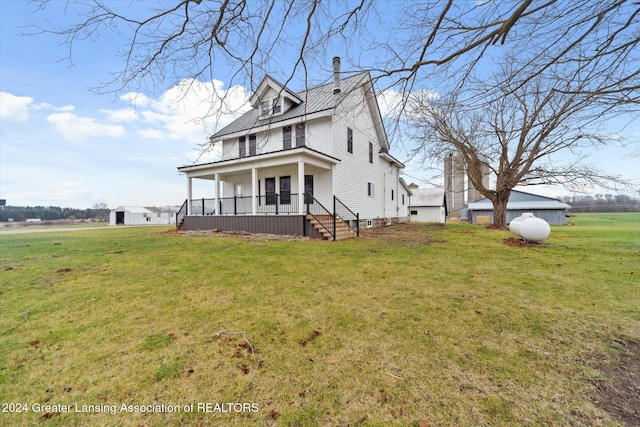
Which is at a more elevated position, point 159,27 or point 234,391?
point 159,27

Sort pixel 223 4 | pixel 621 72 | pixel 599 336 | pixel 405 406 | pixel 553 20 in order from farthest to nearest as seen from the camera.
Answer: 1. pixel 621 72
2. pixel 553 20
3. pixel 223 4
4. pixel 599 336
5. pixel 405 406

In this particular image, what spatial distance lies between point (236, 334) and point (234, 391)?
850mm

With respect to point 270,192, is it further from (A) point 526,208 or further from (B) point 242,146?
(A) point 526,208

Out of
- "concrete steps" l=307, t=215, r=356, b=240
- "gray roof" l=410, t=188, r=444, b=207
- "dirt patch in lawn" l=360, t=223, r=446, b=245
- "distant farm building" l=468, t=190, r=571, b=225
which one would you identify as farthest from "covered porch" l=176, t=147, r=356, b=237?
"distant farm building" l=468, t=190, r=571, b=225

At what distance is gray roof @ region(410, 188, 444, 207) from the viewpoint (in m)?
31.5

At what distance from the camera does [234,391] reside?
1.82 m

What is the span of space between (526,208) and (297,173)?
27310 mm

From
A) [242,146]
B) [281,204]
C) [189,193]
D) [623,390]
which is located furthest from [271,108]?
[189,193]

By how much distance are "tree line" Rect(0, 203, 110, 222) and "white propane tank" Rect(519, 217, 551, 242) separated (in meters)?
69.5

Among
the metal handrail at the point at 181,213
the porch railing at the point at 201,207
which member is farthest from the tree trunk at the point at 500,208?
the metal handrail at the point at 181,213

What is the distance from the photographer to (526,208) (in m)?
26.8

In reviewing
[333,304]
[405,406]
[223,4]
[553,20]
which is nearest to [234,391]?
[405,406]

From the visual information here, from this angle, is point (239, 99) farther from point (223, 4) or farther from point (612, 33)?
point (612, 33)

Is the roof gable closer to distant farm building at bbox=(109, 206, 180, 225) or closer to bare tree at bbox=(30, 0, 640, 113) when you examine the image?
bare tree at bbox=(30, 0, 640, 113)
